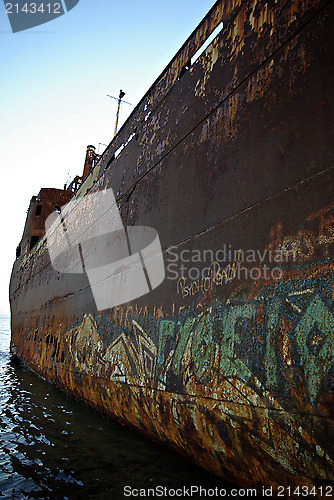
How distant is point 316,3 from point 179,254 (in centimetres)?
183

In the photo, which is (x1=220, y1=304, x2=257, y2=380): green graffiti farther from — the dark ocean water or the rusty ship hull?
the dark ocean water

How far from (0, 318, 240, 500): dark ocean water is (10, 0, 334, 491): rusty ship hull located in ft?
0.47

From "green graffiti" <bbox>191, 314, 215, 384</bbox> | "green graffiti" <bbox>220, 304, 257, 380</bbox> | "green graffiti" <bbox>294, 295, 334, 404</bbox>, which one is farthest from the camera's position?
"green graffiti" <bbox>191, 314, 215, 384</bbox>

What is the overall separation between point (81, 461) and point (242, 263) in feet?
6.57

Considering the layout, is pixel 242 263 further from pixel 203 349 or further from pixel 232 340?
pixel 203 349

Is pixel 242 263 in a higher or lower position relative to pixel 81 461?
higher

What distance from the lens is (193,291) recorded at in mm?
2240

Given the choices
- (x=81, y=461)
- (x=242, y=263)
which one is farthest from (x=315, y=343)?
(x=81, y=461)

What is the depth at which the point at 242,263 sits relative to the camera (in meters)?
1.90

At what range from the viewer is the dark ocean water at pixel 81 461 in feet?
6.40

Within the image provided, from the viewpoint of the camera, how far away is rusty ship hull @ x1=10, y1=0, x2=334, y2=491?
4.77 feet

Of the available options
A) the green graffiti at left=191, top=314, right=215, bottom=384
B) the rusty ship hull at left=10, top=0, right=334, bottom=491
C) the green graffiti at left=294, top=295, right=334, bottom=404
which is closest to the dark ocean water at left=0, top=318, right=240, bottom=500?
the rusty ship hull at left=10, top=0, right=334, bottom=491

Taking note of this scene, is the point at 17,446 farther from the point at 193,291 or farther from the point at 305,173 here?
the point at 305,173

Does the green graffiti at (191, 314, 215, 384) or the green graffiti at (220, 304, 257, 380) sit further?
the green graffiti at (191, 314, 215, 384)
